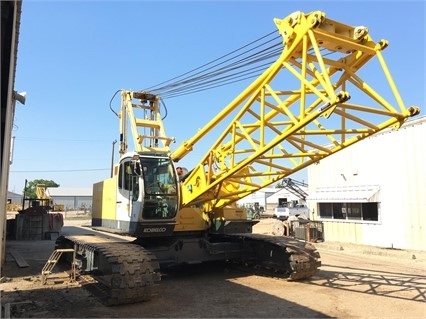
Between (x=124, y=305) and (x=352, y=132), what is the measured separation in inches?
230

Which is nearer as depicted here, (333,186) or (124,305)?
(124,305)

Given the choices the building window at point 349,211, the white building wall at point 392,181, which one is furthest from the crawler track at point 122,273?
the building window at point 349,211

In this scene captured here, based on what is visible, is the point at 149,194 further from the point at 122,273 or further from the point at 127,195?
the point at 122,273

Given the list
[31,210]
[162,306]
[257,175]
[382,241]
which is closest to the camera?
[162,306]

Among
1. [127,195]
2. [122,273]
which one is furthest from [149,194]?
[122,273]

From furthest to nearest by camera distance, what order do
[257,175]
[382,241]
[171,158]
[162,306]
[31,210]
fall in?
[31,210] → [382,241] → [171,158] → [257,175] → [162,306]

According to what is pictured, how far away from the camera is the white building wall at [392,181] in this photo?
17156 mm

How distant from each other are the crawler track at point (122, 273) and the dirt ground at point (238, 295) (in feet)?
0.73

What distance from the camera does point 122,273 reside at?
8.20 metres

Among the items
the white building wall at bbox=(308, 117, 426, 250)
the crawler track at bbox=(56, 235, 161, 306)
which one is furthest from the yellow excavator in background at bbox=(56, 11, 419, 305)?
the white building wall at bbox=(308, 117, 426, 250)

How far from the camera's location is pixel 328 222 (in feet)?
72.7

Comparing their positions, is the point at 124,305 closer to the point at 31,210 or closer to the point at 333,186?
the point at 333,186

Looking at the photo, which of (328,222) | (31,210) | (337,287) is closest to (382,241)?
(328,222)

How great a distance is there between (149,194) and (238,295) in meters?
3.19
